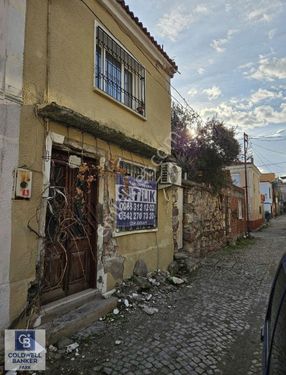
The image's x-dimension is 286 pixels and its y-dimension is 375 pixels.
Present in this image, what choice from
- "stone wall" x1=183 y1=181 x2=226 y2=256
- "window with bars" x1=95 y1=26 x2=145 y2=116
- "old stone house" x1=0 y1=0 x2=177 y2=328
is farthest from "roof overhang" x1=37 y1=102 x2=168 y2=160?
"stone wall" x1=183 y1=181 x2=226 y2=256

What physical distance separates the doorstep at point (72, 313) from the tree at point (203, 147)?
23.5 feet

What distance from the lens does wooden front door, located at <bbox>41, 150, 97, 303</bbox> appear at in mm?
4305

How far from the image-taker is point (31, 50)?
12.9ft

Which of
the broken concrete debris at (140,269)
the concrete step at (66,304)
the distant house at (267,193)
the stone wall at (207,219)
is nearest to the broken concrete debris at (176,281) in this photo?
the broken concrete debris at (140,269)

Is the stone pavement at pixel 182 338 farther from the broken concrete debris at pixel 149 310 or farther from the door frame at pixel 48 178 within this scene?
the door frame at pixel 48 178

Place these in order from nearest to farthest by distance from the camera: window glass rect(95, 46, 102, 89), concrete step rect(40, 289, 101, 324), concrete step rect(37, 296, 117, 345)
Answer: concrete step rect(37, 296, 117, 345) → concrete step rect(40, 289, 101, 324) → window glass rect(95, 46, 102, 89)

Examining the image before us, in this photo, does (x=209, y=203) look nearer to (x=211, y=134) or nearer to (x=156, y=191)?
(x=211, y=134)

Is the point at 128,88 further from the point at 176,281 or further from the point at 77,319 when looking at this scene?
the point at 77,319

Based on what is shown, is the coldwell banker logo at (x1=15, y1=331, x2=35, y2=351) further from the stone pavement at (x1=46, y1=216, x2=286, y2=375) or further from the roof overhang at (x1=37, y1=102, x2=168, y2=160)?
the roof overhang at (x1=37, y1=102, x2=168, y2=160)

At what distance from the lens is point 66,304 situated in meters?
4.32

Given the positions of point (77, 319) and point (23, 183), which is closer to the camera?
point (23, 183)

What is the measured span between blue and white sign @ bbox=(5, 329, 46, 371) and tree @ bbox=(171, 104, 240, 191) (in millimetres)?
8757

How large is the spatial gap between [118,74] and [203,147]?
6.21 m

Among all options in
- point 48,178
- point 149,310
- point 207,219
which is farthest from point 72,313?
point 207,219
